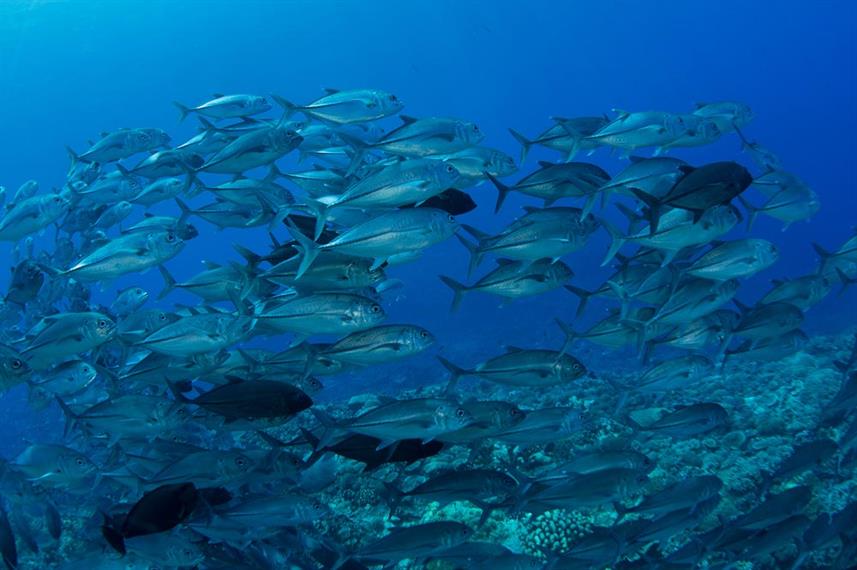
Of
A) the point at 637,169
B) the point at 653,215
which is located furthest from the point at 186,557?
the point at 637,169

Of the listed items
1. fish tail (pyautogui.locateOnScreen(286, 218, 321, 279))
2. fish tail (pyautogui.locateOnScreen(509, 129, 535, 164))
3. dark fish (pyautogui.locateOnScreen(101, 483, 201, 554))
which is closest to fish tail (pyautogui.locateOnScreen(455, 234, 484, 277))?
fish tail (pyautogui.locateOnScreen(286, 218, 321, 279))

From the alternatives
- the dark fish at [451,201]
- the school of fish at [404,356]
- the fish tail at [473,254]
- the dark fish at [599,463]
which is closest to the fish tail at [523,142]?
the school of fish at [404,356]

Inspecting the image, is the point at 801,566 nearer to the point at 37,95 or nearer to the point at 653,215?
the point at 653,215

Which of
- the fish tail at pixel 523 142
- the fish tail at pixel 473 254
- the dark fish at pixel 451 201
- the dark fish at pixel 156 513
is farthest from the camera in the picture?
the fish tail at pixel 523 142

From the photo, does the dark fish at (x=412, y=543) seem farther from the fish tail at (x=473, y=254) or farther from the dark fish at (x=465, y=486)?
the fish tail at (x=473, y=254)

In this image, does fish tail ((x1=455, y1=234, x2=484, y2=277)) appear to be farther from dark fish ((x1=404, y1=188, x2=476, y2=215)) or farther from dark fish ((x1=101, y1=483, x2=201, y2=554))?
dark fish ((x1=101, y1=483, x2=201, y2=554))

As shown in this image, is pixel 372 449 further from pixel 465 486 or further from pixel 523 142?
pixel 523 142

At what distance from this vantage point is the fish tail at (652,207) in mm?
4410

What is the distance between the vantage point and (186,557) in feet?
13.5

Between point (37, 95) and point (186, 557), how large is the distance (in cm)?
12673

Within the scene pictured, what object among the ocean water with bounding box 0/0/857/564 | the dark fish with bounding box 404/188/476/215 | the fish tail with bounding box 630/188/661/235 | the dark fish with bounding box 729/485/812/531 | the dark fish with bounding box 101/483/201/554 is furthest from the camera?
the ocean water with bounding box 0/0/857/564

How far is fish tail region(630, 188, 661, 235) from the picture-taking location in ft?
14.5

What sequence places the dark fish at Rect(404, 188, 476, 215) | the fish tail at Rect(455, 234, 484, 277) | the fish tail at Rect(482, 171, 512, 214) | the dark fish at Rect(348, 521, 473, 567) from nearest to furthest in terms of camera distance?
the dark fish at Rect(348, 521, 473, 567) < the fish tail at Rect(455, 234, 484, 277) < the dark fish at Rect(404, 188, 476, 215) < the fish tail at Rect(482, 171, 512, 214)

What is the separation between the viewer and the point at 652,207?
4.52 m
